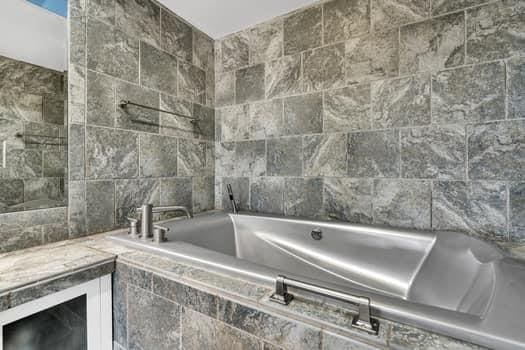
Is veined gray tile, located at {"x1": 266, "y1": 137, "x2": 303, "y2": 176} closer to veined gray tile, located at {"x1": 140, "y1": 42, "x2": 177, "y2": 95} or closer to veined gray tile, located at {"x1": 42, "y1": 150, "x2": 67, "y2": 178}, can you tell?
veined gray tile, located at {"x1": 140, "y1": 42, "x2": 177, "y2": 95}

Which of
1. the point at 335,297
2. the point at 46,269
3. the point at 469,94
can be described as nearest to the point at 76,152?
the point at 46,269

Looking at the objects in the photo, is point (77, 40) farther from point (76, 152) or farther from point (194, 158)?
point (194, 158)

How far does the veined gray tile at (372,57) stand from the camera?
4.81 ft

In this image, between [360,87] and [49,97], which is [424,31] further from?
[49,97]

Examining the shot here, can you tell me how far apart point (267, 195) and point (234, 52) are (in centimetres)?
131

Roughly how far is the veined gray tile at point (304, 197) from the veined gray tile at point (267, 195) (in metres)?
0.05

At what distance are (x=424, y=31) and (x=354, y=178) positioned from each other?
0.96 meters

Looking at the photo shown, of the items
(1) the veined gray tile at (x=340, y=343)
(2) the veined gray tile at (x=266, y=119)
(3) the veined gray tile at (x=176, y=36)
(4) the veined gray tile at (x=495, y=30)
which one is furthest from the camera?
(2) the veined gray tile at (x=266, y=119)

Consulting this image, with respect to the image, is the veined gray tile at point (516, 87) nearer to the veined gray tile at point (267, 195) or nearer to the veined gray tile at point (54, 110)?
the veined gray tile at point (267, 195)

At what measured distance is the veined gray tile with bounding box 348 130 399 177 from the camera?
57.6 inches

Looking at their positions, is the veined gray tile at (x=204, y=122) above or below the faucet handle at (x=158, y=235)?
above

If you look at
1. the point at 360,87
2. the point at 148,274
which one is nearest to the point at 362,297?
the point at 148,274

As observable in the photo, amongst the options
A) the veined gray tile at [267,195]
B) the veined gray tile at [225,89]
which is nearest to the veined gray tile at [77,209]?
the veined gray tile at [267,195]

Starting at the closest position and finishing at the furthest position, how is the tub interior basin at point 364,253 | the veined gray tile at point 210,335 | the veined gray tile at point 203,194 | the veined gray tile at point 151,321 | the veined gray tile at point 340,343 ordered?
the veined gray tile at point 340,343 → the veined gray tile at point 210,335 → the veined gray tile at point 151,321 → the tub interior basin at point 364,253 → the veined gray tile at point 203,194
